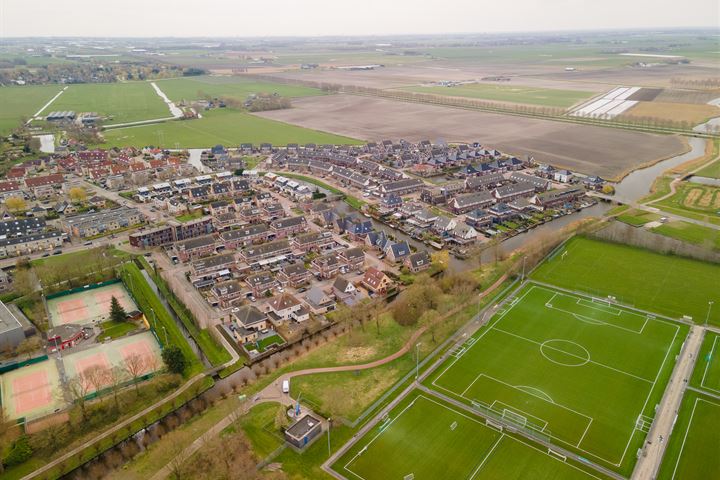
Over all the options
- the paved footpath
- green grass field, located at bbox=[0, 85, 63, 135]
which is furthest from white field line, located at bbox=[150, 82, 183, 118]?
the paved footpath

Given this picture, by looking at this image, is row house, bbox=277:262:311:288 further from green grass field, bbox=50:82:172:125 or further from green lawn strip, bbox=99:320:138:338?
green grass field, bbox=50:82:172:125

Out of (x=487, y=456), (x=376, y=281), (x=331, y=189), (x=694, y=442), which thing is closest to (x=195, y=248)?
(x=376, y=281)

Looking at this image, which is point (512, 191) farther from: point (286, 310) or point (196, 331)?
point (196, 331)

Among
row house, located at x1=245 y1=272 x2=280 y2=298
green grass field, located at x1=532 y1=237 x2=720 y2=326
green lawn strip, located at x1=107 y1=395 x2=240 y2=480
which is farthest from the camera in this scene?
row house, located at x1=245 y1=272 x2=280 y2=298

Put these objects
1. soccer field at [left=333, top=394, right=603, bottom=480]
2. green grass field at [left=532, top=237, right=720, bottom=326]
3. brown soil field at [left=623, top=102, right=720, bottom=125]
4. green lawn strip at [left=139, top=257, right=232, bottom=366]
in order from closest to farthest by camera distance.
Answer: soccer field at [left=333, top=394, right=603, bottom=480] → green lawn strip at [left=139, top=257, right=232, bottom=366] → green grass field at [left=532, top=237, right=720, bottom=326] → brown soil field at [left=623, top=102, right=720, bottom=125]

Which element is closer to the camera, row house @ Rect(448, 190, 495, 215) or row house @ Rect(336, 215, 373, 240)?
row house @ Rect(336, 215, 373, 240)
